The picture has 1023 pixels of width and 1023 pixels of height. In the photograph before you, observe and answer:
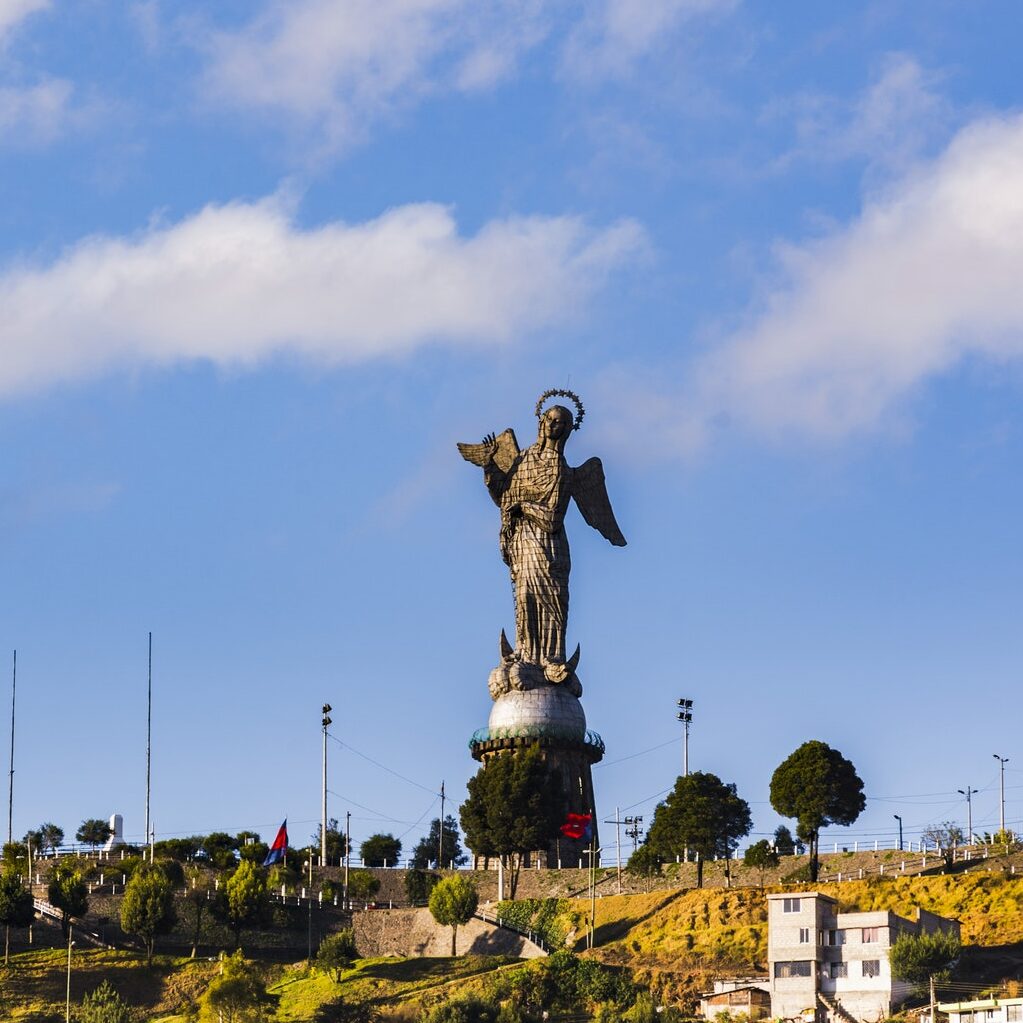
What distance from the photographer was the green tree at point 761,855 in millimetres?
161625

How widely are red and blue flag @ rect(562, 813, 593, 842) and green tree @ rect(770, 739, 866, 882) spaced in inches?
585

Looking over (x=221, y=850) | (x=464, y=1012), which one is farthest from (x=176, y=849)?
(x=464, y=1012)

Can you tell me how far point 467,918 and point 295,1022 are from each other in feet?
60.1

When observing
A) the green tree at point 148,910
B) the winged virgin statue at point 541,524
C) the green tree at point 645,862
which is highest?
the winged virgin statue at point 541,524

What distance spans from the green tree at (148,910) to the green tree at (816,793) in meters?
36.5

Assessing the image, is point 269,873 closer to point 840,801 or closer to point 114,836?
point 114,836

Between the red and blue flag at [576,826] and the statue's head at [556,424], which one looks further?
the statue's head at [556,424]

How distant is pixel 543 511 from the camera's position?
18238 centimetres

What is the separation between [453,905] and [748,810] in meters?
20.9

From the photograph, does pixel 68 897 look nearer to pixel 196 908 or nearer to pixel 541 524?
pixel 196 908

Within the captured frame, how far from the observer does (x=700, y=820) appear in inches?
6363

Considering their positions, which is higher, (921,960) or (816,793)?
(816,793)

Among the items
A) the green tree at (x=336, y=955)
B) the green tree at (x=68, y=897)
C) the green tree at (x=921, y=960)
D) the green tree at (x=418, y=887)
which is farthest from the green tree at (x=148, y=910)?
the green tree at (x=921, y=960)

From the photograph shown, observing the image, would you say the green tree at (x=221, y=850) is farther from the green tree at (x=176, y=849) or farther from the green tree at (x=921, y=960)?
the green tree at (x=921, y=960)
